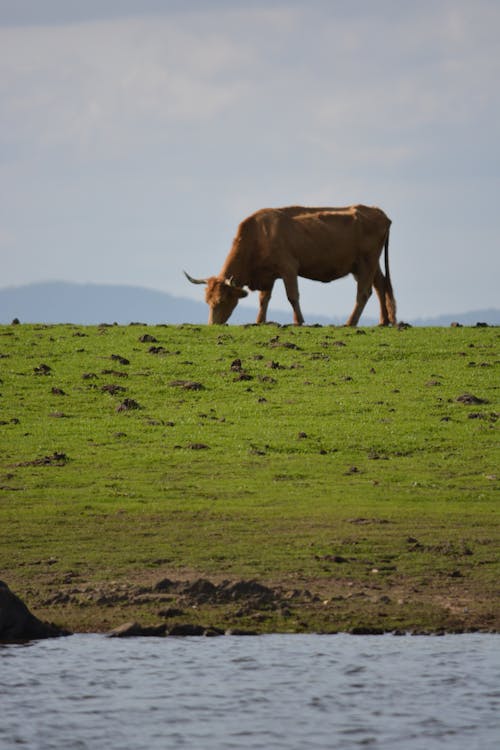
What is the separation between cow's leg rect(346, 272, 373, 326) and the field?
6.00 meters

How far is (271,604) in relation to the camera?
1491 centimetres

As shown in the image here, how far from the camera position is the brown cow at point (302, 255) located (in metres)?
40.2

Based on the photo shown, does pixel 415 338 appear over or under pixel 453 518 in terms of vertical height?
over

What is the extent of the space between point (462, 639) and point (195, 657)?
2666 mm

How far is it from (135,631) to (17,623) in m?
1.16

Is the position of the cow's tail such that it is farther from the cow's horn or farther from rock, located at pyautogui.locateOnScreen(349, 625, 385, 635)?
rock, located at pyautogui.locateOnScreen(349, 625, 385, 635)

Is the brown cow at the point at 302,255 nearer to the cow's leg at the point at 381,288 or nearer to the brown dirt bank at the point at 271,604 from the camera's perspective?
the cow's leg at the point at 381,288

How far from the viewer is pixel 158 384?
94.2 ft

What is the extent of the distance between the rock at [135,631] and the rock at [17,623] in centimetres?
53

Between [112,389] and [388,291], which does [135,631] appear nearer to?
[112,389]

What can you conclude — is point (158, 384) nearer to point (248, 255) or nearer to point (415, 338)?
point (415, 338)

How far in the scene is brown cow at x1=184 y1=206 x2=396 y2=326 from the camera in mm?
40250

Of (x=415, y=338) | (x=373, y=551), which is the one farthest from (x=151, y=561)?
(x=415, y=338)

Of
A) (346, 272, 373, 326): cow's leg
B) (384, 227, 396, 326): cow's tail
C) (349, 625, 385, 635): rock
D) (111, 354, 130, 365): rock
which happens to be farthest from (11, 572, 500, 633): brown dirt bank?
(384, 227, 396, 326): cow's tail
